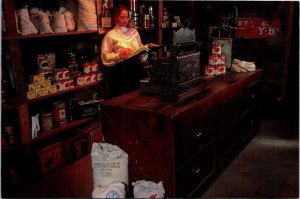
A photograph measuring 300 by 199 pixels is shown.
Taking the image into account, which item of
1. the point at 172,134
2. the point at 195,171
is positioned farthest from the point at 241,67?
the point at 172,134

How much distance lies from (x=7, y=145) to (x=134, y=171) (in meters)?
1.23

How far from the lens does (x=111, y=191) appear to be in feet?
7.44

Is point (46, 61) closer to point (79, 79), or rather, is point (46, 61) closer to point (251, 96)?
point (79, 79)

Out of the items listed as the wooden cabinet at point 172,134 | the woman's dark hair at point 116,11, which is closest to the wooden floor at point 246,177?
the wooden cabinet at point 172,134

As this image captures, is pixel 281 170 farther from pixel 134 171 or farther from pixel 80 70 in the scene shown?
pixel 80 70

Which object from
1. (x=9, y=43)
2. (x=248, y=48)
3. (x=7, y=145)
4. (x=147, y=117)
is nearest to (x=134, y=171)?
(x=147, y=117)

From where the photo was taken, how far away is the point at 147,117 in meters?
2.37

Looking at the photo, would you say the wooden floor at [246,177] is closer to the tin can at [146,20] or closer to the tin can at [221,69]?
the tin can at [221,69]

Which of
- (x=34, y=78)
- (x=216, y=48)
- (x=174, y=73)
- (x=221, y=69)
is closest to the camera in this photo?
(x=174, y=73)

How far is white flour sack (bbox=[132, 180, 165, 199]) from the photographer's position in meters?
2.36

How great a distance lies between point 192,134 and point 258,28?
347 cm

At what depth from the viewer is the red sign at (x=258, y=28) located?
5168 mm

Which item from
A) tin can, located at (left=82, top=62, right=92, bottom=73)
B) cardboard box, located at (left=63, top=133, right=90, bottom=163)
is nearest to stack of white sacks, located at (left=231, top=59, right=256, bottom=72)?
tin can, located at (left=82, top=62, right=92, bottom=73)

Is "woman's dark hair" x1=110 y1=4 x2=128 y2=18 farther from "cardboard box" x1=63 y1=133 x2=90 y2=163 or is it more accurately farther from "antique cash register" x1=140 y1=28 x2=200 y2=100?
"cardboard box" x1=63 y1=133 x2=90 y2=163
